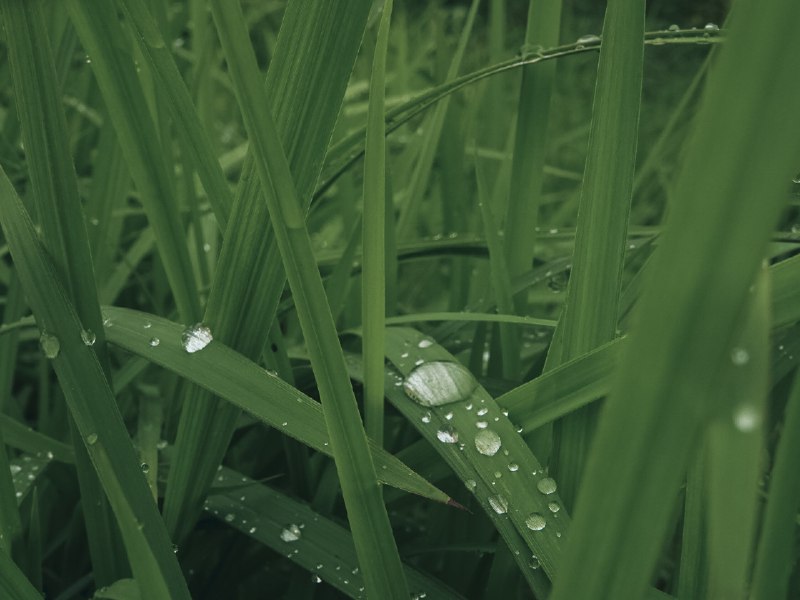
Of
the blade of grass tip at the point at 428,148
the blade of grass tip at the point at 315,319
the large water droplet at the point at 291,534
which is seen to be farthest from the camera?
the blade of grass tip at the point at 428,148

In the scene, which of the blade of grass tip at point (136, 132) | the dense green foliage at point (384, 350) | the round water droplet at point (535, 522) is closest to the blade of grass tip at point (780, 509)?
the dense green foliage at point (384, 350)

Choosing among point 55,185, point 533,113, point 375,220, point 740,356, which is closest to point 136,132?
point 55,185

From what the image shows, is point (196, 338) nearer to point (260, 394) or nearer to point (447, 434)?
point (260, 394)

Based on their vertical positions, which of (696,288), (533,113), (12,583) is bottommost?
(12,583)

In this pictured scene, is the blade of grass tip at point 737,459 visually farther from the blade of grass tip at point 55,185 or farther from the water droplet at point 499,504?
the blade of grass tip at point 55,185

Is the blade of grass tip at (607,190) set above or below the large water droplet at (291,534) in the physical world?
above

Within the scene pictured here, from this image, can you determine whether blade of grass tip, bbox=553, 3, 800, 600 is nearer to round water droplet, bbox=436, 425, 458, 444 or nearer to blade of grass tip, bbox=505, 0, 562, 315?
round water droplet, bbox=436, 425, 458, 444
